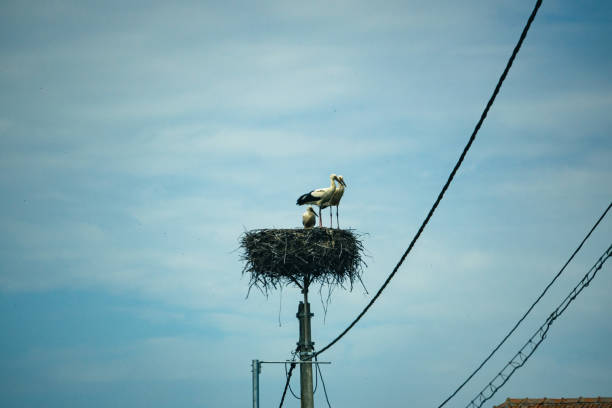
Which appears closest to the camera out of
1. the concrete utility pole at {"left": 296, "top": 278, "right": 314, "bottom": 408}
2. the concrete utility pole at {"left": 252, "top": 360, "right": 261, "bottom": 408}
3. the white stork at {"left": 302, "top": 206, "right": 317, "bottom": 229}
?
the concrete utility pole at {"left": 252, "top": 360, "right": 261, "bottom": 408}

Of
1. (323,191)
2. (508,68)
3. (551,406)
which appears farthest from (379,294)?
(551,406)

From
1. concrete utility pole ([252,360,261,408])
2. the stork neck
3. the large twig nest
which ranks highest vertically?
the stork neck

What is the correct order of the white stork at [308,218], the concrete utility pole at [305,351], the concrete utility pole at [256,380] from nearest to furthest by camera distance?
1. the concrete utility pole at [256,380]
2. the concrete utility pole at [305,351]
3. the white stork at [308,218]

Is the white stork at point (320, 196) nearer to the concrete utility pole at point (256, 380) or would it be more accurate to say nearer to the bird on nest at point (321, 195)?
the bird on nest at point (321, 195)

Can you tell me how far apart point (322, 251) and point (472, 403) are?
3.85 metres

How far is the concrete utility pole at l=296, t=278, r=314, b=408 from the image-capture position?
37.9 ft

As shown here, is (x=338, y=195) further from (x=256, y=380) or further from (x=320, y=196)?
(x=256, y=380)

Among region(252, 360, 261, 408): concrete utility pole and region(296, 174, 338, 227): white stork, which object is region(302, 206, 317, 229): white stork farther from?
region(252, 360, 261, 408): concrete utility pole

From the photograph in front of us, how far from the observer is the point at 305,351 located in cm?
1182

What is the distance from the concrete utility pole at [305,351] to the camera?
11555 millimetres

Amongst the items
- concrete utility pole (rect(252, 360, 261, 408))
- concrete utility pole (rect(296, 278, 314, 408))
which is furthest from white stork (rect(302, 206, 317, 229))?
concrete utility pole (rect(252, 360, 261, 408))

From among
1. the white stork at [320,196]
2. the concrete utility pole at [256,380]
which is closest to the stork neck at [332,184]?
the white stork at [320,196]

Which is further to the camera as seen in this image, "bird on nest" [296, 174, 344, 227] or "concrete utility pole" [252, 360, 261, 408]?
"bird on nest" [296, 174, 344, 227]

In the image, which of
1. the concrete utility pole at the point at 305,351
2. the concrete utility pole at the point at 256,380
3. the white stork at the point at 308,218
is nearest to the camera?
the concrete utility pole at the point at 256,380
